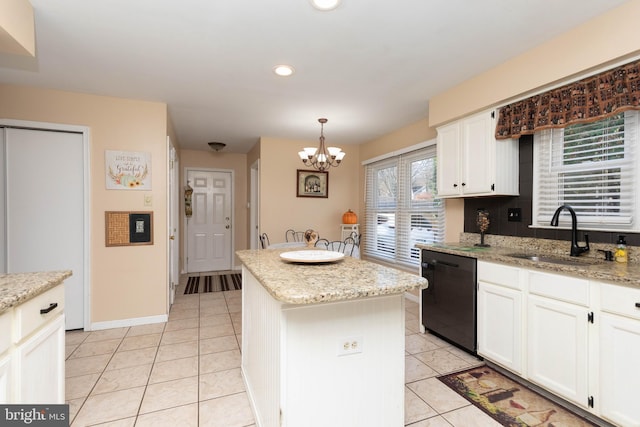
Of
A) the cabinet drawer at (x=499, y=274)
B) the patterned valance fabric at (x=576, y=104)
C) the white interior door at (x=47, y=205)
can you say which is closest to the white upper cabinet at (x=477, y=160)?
the patterned valance fabric at (x=576, y=104)

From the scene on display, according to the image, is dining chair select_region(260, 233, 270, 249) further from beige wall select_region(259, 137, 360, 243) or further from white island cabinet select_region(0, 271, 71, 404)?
white island cabinet select_region(0, 271, 71, 404)

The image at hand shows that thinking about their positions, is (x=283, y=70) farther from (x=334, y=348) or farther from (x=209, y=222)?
(x=209, y=222)

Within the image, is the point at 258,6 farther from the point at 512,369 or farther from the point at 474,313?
the point at 512,369

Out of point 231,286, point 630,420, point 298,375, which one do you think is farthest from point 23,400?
point 231,286

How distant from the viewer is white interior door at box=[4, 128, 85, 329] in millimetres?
2902

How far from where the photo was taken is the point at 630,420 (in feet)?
4.94

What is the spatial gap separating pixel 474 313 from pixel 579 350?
28.8 inches

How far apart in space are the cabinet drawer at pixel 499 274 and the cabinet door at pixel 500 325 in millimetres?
38

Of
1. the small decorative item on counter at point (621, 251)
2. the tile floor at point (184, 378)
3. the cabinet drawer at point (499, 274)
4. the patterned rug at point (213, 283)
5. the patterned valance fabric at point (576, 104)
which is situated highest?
the patterned valance fabric at point (576, 104)

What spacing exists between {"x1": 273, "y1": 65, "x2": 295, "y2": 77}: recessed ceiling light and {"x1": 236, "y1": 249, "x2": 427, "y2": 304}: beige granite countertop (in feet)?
5.37

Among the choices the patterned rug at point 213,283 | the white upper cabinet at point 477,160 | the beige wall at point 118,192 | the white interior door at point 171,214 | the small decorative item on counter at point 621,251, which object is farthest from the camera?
the patterned rug at point 213,283

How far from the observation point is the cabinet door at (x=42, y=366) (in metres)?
1.20

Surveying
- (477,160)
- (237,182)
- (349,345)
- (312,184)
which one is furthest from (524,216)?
(237,182)

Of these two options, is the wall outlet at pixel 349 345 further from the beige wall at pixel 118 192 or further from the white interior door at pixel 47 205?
the white interior door at pixel 47 205
